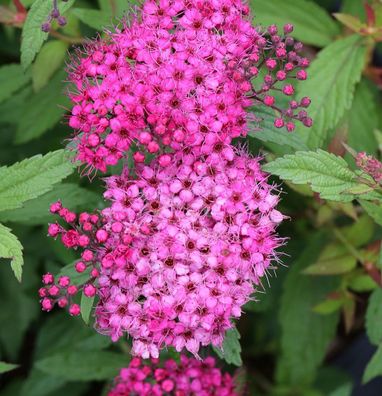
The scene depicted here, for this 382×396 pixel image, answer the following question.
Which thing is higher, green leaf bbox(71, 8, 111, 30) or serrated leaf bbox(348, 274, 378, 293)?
green leaf bbox(71, 8, 111, 30)

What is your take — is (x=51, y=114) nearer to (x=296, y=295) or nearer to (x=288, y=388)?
(x=296, y=295)

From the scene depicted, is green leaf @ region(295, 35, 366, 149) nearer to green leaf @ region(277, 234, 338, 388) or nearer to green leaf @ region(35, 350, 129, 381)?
green leaf @ region(277, 234, 338, 388)

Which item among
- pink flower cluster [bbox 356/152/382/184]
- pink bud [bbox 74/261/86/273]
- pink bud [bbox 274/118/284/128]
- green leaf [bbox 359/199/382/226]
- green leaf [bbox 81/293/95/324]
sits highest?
pink flower cluster [bbox 356/152/382/184]

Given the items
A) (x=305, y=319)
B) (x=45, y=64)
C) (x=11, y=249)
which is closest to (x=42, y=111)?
(x=45, y=64)

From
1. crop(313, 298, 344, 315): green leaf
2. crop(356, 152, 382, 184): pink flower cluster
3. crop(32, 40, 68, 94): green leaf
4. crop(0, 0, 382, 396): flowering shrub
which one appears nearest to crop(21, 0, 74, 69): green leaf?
crop(0, 0, 382, 396): flowering shrub

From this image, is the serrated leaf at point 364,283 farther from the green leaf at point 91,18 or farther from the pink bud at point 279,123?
the green leaf at point 91,18

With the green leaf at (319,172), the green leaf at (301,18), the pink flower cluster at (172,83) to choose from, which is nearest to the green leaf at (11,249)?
the pink flower cluster at (172,83)

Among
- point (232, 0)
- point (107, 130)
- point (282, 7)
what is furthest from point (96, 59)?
point (282, 7)
